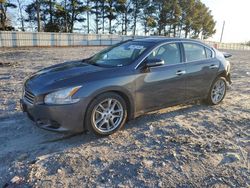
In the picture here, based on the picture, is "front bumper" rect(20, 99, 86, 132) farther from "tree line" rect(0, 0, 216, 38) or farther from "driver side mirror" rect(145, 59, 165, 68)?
"tree line" rect(0, 0, 216, 38)

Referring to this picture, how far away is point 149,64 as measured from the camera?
4.03 m

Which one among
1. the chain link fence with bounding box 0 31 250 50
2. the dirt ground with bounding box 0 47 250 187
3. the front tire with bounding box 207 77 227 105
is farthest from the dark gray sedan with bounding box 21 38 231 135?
the chain link fence with bounding box 0 31 250 50

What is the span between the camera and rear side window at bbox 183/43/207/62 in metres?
4.80

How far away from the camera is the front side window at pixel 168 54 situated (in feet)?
14.2

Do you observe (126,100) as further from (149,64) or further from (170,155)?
(170,155)

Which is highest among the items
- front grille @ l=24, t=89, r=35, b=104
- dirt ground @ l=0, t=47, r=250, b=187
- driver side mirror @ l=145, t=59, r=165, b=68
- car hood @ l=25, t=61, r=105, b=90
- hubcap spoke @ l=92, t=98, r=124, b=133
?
driver side mirror @ l=145, t=59, r=165, b=68

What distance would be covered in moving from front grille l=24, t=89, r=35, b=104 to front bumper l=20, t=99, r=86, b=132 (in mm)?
79

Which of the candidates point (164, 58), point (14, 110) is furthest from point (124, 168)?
point (14, 110)

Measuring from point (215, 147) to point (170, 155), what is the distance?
764 millimetres

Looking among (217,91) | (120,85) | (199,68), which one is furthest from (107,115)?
(217,91)

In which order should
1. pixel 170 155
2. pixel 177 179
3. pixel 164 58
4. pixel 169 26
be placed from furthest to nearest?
pixel 169 26 < pixel 164 58 < pixel 170 155 < pixel 177 179

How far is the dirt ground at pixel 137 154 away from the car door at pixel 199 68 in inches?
22.5

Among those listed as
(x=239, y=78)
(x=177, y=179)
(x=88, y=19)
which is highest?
(x=88, y=19)

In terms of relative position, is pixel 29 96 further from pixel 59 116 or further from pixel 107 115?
pixel 107 115
